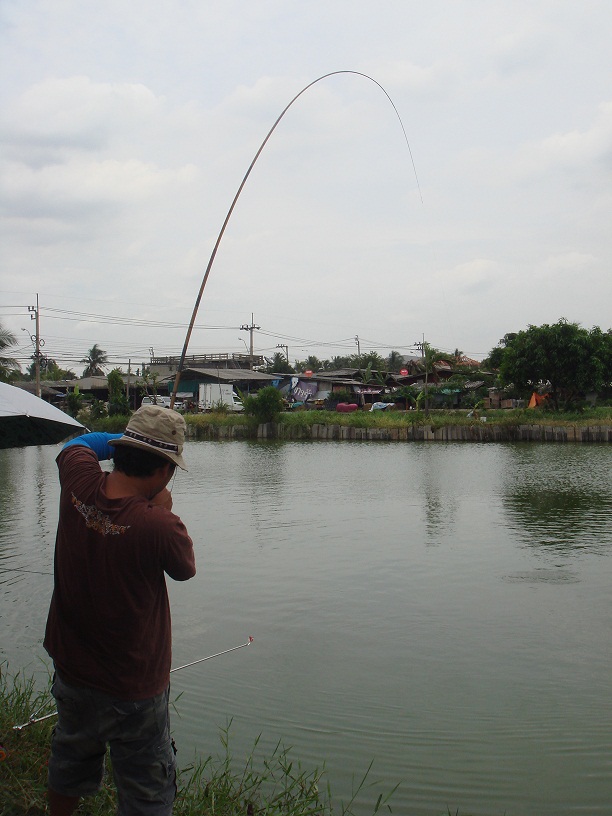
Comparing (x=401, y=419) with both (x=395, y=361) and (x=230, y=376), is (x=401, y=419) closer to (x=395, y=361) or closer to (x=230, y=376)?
(x=230, y=376)

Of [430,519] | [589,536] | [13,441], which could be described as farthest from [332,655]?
[430,519]

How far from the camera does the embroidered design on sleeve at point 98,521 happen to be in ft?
7.72

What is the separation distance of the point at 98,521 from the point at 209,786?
1585 mm

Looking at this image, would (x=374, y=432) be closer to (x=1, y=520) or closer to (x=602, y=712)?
(x=1, y=520)

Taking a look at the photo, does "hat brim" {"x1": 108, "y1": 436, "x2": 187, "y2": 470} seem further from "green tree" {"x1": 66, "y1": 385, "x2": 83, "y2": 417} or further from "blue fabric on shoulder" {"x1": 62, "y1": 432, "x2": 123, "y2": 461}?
"green tree" {"x1": 66, "y1": 385, "x2": 83, "y2": 417}

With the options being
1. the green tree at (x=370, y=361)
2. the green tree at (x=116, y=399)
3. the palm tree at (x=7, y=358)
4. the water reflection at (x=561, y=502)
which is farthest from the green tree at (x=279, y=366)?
the water reflection at (x=561, y=502)

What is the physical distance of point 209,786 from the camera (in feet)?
10.7

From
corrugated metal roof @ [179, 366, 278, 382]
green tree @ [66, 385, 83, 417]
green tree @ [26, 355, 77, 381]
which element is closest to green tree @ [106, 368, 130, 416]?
green tree @ [66, 385, 83, 417]

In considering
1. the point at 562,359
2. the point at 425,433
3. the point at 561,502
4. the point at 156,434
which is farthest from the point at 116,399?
the point at 156,434

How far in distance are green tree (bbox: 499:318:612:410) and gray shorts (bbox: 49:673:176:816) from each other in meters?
29.0

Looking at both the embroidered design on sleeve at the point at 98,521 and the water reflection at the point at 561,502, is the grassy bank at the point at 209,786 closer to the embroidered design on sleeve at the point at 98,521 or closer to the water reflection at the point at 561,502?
the embroidered design on sleeve at the point at 98,521

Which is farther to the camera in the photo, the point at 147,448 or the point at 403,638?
the point at 403,638

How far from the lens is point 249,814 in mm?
3117

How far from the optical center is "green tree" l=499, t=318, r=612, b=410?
29391 mm
